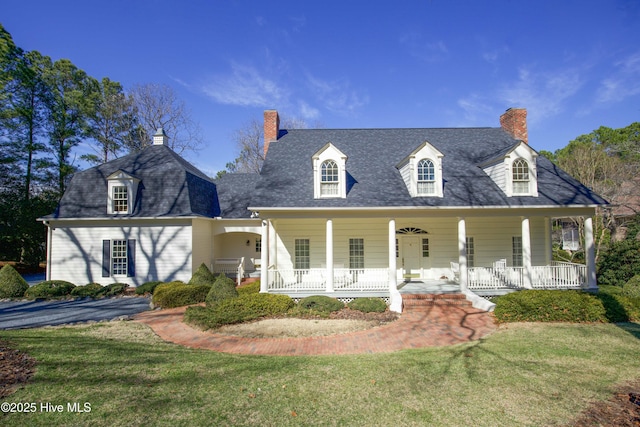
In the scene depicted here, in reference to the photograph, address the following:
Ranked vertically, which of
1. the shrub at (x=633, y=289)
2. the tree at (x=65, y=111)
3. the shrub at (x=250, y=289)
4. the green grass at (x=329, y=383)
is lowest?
the green grass at (x=329, y=383)

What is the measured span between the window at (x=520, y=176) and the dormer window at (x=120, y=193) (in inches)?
766

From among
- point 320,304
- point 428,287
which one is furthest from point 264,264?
point 428,287

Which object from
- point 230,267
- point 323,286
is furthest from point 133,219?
point 323,286

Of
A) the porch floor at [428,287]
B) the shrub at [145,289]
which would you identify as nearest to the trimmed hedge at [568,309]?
the porch floor at [428,287]

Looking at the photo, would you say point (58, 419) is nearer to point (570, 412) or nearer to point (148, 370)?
point (148, 370)

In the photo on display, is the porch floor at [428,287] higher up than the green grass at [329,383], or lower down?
higher up

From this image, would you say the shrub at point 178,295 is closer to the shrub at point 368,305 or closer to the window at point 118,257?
the window at point 118,257

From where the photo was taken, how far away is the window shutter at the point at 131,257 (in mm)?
16625

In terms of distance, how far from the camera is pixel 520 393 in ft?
17.9

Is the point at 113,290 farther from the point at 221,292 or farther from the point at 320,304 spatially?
the point at 320,304

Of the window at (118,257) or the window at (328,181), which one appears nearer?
the window at (328,181)

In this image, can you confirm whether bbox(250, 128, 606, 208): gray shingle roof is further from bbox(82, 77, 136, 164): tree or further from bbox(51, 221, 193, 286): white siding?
bbox(82, 77, 136, 164): tree

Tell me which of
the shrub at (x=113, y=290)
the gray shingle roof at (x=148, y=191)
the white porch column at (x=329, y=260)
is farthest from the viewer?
the gray shingle roof at (x=148, y=191)

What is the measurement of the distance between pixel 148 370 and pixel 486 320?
1005cm
